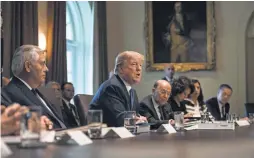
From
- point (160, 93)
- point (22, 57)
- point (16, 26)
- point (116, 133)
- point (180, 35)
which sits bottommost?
point (116, 133)

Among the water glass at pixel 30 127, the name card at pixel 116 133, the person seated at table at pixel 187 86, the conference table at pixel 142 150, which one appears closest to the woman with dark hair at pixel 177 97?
the person seated at table at pixel 187 86

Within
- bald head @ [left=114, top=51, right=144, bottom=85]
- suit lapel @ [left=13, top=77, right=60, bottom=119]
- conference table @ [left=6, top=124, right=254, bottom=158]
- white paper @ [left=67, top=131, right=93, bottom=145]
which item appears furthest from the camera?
bald head @ [left=114, top=51, right=144, bottom=85]

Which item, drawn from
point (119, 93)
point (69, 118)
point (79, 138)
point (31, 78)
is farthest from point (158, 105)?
point (79, 138)

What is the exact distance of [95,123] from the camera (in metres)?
2.30

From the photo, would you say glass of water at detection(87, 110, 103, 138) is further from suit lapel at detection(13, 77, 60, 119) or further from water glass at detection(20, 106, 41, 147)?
suit lapel at detection(13, 77, 60, 119)

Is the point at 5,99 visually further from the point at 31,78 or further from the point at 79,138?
the point at 79,138

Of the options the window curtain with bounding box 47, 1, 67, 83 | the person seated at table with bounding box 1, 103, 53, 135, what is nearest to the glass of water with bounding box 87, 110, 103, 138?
the person seated at table with bounding box 1, 103, 53, 135

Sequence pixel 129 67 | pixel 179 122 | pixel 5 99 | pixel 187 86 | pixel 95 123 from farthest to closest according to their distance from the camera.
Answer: pixel 187 86, pixel 129 67, pixel 179 122, pixel 5 99, pixel 95 123

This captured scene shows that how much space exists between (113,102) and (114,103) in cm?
1

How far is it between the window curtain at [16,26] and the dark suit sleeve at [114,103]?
307 centimetres

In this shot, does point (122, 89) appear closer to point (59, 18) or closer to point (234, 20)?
point (59, 18)

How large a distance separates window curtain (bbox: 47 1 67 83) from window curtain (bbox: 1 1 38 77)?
69 cm

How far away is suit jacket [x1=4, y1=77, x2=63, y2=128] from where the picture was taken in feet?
10.6

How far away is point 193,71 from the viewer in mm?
10422
